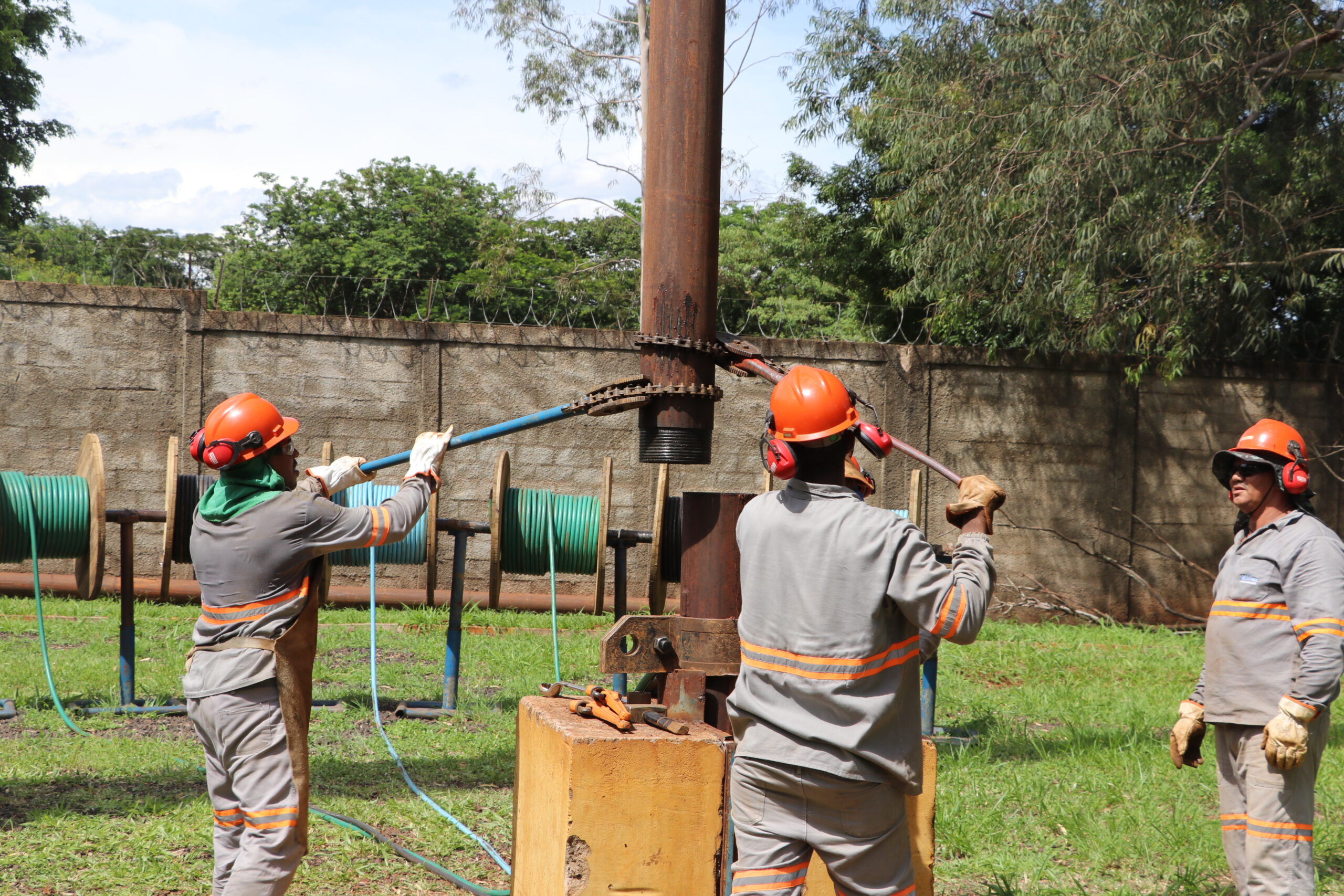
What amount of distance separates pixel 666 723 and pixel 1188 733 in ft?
7.14

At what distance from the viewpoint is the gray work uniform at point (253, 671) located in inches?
136

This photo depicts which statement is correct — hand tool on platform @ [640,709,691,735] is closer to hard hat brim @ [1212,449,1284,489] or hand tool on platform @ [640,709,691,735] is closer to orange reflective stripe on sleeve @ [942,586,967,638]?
orange reflective stripe on sleeve @ [942,586,967,638]

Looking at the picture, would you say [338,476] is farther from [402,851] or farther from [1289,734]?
[1289,734]

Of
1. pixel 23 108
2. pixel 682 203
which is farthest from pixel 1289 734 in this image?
pixel 23 108

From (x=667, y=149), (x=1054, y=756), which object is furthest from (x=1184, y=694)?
A: (x=667, y=149)

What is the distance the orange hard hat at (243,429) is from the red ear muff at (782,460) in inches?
66.3

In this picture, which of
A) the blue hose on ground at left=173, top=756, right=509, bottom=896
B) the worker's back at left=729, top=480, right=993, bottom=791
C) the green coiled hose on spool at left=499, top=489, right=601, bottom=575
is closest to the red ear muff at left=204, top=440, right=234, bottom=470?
the blue hose on ground at left=173, top=756, right=509, bottom=896

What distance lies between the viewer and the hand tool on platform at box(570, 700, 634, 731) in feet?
10.5

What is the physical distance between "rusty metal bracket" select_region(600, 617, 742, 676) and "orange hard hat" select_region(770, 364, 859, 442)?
78 centimetres

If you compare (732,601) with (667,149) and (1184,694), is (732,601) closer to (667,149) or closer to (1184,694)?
(667,149)

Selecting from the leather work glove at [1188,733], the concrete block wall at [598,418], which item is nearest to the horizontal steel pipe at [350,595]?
the concrete block wall at [598,418]

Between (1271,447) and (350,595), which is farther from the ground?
(1271,447)

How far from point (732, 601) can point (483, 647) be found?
5.58 metres

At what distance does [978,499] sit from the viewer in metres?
3.13
